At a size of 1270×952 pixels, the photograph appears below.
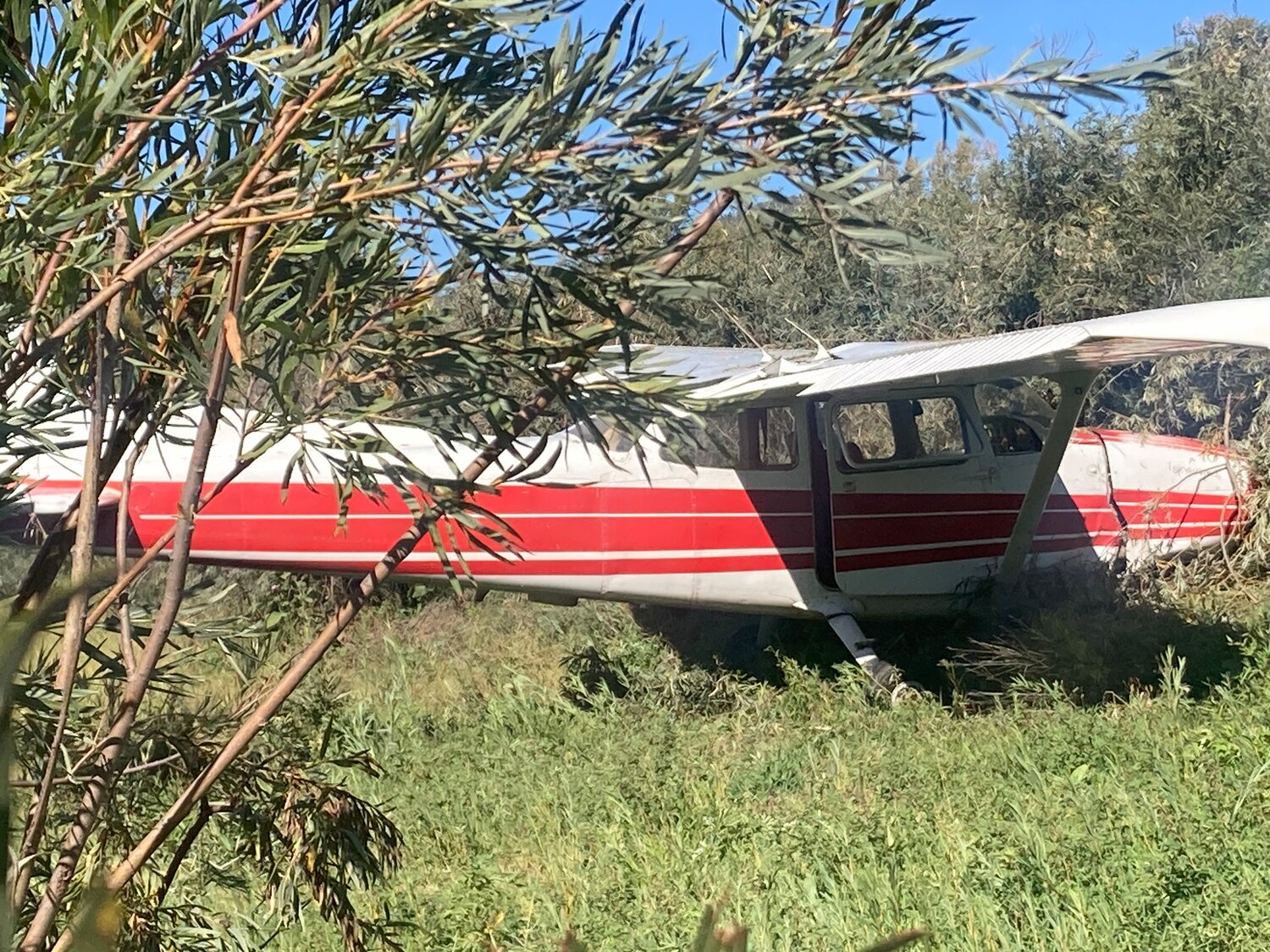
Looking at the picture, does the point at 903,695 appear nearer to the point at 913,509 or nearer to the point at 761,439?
the point at 913,509

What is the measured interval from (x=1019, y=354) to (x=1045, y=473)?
1.66 m

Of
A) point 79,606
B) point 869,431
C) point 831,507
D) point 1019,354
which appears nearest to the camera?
point 79,606

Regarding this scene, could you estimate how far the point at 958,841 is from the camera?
5.28 meters

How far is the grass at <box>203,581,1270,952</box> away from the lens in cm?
456

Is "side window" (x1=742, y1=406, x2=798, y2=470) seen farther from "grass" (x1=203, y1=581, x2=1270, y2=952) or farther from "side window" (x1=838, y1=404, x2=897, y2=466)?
"grass" (x1=203, y1=581, x2=1270, y2=952)

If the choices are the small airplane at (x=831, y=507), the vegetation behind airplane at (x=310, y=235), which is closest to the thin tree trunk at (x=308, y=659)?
the vegetation behind airplane at (x=310, y=235)

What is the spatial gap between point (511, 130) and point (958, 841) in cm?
430

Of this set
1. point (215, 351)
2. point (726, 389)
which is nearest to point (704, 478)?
point (726, 389)

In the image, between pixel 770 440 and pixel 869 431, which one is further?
pixel 869 431

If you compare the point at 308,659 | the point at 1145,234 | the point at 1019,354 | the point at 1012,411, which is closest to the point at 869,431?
the point at 1012,411

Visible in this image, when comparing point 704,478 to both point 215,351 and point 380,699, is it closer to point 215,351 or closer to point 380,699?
point 380,699

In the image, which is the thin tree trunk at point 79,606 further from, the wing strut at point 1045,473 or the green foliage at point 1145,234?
the green foliage at point 1145,234

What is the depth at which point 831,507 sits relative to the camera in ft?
29.3

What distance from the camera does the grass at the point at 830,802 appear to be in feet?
15.0
